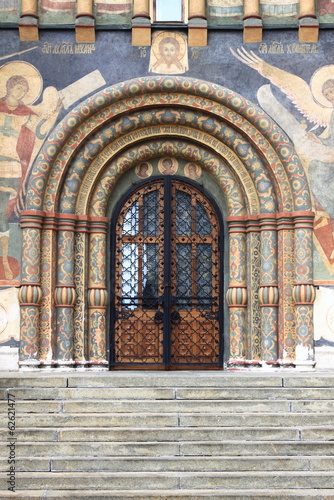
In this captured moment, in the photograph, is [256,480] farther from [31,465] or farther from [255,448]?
[31,465]

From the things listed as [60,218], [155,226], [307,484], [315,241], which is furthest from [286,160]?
[307,484]

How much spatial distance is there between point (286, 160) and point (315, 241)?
134 centimetres

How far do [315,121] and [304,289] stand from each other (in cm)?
266

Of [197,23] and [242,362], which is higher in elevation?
[197,23]

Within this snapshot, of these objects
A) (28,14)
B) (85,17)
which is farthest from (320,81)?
(28,14)

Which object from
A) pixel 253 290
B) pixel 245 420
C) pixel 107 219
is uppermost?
pixel 107 219

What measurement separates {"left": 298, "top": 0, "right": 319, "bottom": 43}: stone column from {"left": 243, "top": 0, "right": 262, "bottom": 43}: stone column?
66cm

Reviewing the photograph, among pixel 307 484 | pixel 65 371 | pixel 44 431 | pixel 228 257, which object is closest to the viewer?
pixel 307 484

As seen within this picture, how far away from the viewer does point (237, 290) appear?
1387cm

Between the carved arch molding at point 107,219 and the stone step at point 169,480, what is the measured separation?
4.10m

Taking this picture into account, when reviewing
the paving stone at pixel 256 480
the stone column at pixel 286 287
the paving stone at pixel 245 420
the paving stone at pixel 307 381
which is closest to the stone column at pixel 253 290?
the stone column at pixel 286 287

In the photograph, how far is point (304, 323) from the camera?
13391 millimetres

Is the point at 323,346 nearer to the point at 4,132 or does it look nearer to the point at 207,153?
the point at 207,153

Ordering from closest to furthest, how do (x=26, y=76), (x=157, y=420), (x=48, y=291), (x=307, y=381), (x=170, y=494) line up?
(x=170, y=494)
(x=157, y=420)
(x=307, y=381)
(x=48, y=291)
(x=26, y=76)
